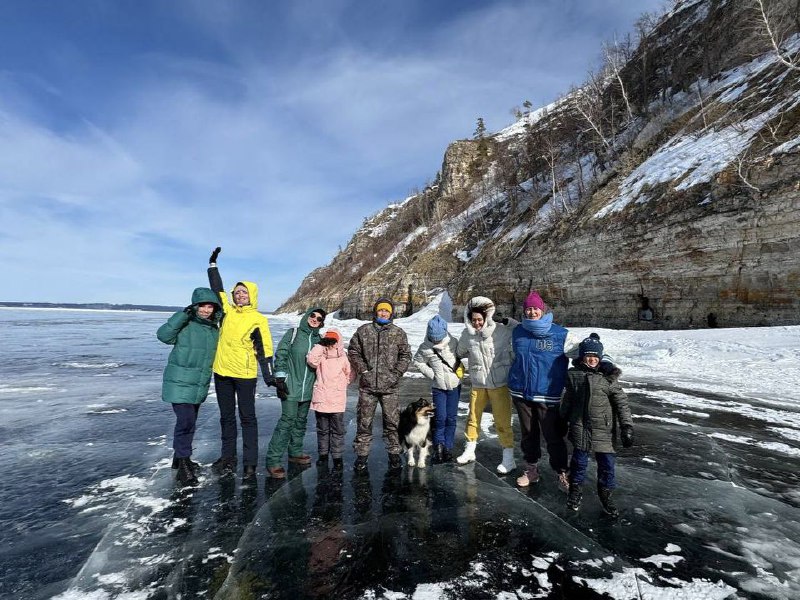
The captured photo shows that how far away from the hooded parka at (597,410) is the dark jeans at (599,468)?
0.26 ft

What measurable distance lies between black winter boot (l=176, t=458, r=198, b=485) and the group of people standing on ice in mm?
12

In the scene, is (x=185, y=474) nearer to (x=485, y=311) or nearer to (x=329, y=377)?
(x=329, y=377)

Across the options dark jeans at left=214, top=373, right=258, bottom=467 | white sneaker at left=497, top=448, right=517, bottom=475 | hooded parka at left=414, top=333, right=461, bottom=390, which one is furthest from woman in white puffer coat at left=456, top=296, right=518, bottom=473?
dark jeans at left=214, top=373, right=258, bottom=467

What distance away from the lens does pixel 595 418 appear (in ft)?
12.6

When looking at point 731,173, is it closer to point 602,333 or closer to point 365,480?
point 602,333

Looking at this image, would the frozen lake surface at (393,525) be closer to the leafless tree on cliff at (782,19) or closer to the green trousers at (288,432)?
the green trousers at (288,432)

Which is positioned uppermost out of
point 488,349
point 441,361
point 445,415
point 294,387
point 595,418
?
point 488,349

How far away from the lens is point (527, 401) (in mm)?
4492

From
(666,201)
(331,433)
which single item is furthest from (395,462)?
(666,201)

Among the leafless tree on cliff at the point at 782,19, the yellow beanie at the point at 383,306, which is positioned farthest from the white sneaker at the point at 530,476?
the leafless tree on cliff at the point at 782,19

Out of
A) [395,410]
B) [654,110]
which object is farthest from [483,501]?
[654,110]

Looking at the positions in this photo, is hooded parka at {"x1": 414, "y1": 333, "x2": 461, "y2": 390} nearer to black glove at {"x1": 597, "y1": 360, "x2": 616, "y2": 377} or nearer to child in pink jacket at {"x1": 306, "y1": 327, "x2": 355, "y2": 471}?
child in pink jacket at {"x1": 306, "y1": 327, "x2": 355, "y2": 471}

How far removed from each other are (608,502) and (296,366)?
3.71 metres

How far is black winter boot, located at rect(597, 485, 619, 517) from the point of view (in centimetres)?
376
